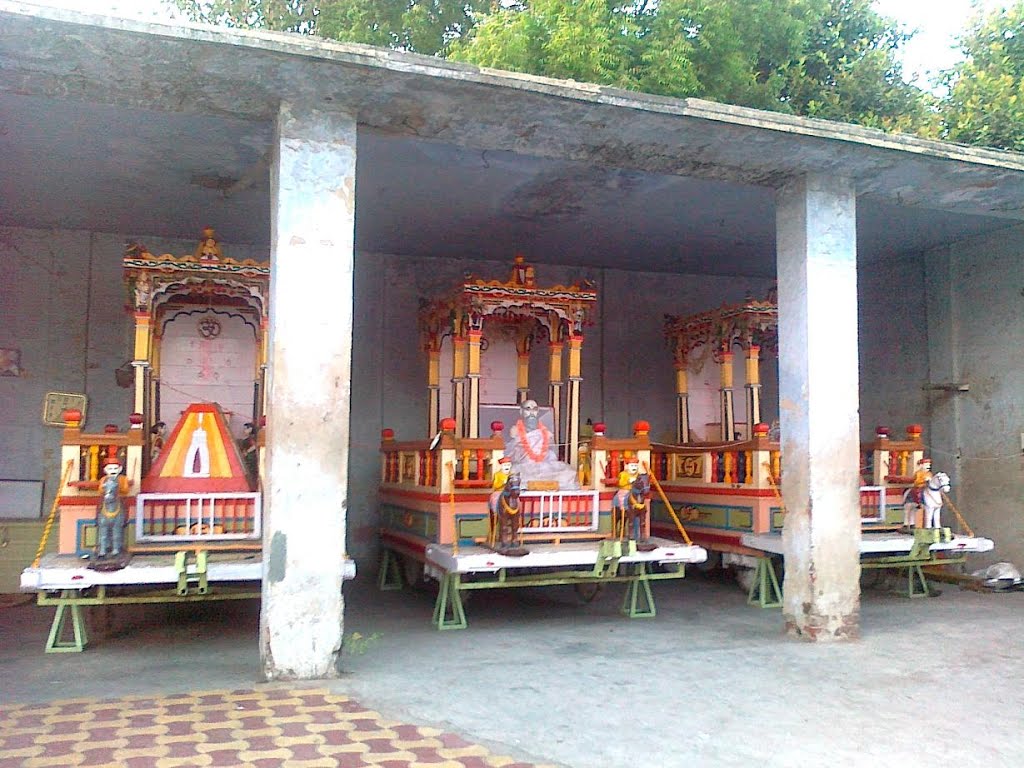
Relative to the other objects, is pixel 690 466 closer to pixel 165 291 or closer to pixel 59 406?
pixel 165 291

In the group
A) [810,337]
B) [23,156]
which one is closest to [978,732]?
[810,337]

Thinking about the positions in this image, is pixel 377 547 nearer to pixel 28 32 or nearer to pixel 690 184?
pixel 690 184

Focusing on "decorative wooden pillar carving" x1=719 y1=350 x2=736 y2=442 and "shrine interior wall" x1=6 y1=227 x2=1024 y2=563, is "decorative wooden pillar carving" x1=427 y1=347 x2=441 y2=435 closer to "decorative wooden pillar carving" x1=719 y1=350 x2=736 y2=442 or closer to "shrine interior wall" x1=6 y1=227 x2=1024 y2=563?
"shrine interior wall" x1=6 y1=227 x2=1024 y2=563

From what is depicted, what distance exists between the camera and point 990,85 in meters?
12.4

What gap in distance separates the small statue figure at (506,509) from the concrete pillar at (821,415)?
2.25 meters

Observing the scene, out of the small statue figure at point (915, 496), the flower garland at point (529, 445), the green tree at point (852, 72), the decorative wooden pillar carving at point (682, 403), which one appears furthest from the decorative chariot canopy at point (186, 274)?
the green tree at point (852, 72)

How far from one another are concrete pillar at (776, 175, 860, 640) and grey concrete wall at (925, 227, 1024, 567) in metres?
3.90

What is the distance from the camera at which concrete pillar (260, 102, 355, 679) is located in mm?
5781

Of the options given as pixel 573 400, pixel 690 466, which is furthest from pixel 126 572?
pixel 690 466

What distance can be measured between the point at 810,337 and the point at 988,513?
4782 mm

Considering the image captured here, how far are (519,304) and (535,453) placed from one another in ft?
5.06

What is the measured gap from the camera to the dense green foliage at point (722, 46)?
12.7 m

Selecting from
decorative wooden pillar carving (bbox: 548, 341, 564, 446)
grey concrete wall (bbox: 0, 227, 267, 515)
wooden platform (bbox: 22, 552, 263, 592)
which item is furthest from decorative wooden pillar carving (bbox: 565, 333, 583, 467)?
grey concrete wall (bbox: 0, 227, 267, 515)

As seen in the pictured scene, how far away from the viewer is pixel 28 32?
506cm
